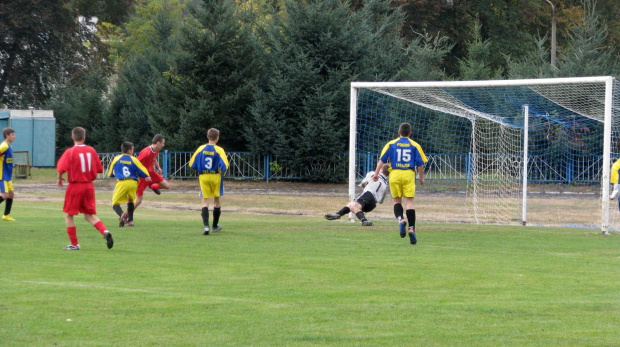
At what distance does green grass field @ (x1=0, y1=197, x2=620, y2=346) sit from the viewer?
703 centimetres

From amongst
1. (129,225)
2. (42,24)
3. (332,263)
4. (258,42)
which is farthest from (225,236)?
(42,24)

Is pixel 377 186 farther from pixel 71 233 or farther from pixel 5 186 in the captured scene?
pixel 5 186

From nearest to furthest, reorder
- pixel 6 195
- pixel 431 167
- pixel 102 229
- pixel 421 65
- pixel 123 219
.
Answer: pixel 102 229 → pixel 123 219 → pixel 6 195 → pixel 431 167 → pixel 421 65

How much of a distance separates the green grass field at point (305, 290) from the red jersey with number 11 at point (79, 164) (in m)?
1.13

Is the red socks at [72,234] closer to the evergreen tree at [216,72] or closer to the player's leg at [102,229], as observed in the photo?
the player's leg at [102,229]

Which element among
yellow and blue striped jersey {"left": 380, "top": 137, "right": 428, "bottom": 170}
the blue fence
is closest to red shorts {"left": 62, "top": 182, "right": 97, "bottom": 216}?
yellow and blue striped jersey {"left": 380, "top": 137, "right": 428, "bottom": 170}

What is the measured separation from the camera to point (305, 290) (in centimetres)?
920

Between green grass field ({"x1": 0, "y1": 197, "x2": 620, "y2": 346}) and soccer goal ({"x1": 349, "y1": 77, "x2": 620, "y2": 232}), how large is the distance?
4884 mm

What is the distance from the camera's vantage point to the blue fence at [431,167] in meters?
32.1

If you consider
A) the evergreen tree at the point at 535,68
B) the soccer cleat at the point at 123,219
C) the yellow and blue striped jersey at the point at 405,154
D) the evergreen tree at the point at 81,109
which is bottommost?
the soccer cleat at the point at 123,219

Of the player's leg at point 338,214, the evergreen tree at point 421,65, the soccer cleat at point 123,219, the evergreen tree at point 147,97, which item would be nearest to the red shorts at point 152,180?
the soccer cleat at point 123,219

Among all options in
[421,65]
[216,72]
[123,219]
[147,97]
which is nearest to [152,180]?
[123,219]

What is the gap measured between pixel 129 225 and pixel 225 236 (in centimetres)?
295

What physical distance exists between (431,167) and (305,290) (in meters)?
24.0
